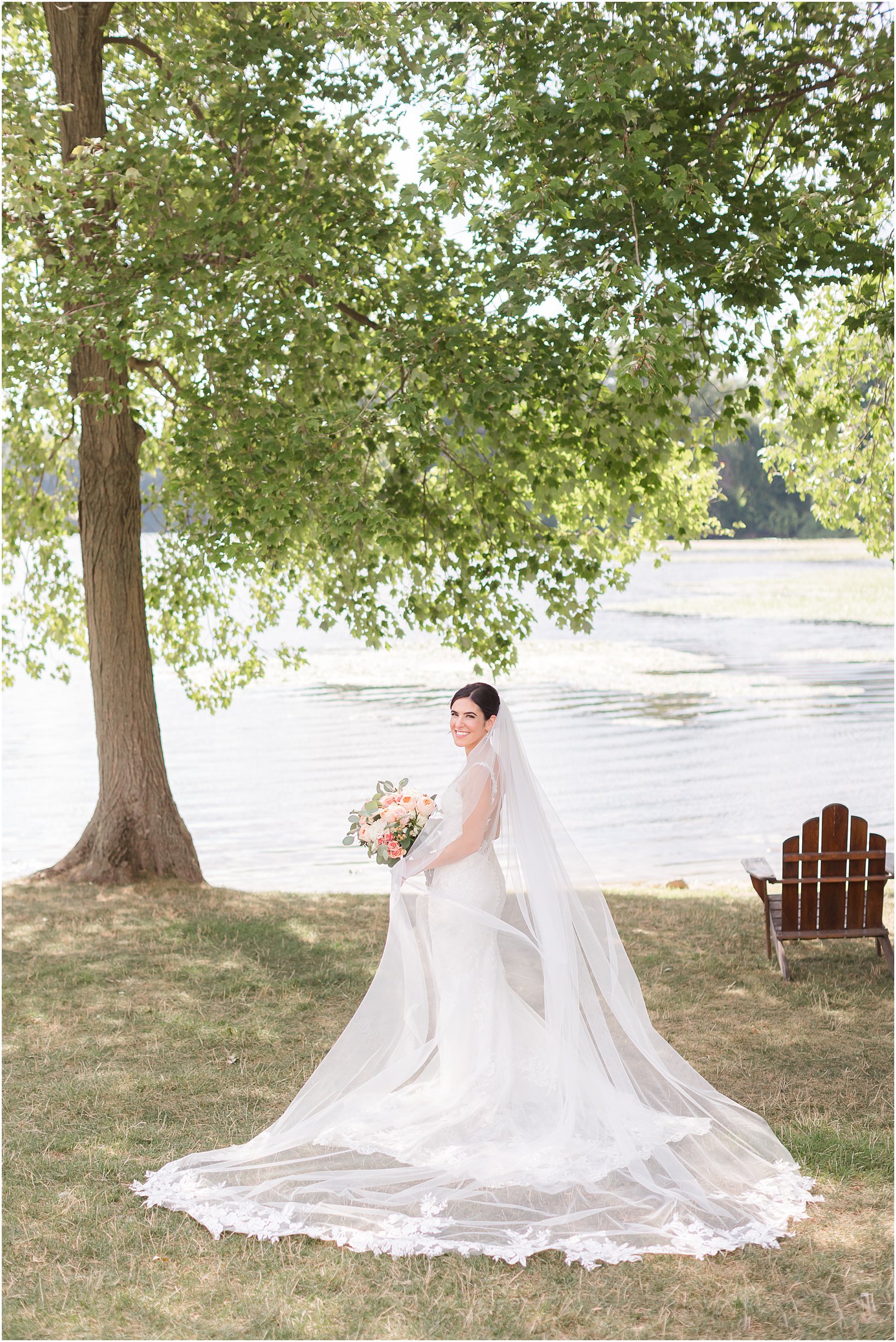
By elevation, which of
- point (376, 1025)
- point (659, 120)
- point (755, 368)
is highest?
point (659, 120)

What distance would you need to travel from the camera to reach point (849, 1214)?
509 centimetres

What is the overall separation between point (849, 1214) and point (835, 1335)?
925 mm

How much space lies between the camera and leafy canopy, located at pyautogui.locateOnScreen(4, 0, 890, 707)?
8133 millimetres

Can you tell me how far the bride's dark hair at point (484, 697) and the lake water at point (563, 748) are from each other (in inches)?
300

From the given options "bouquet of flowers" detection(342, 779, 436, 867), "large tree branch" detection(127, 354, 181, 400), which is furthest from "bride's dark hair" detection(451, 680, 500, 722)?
"large tree branch" detection(127, 354, 181, 400)

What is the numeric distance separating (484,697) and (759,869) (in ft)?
12.8

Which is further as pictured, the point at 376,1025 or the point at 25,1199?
the point at 376,1025

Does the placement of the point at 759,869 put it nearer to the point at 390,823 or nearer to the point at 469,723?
the point at 469,723

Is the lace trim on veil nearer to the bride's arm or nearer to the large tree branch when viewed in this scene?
the bride's arm

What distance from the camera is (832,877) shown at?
28.6ft

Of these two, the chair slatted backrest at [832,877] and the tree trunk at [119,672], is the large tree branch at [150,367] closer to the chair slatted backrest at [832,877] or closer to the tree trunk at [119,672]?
the tree trunk at [119,672]

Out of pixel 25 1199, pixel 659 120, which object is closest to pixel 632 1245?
pixel 25 1199

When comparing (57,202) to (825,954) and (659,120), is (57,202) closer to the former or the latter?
(659,120)

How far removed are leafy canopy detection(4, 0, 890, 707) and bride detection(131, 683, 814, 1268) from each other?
10.7 feet
